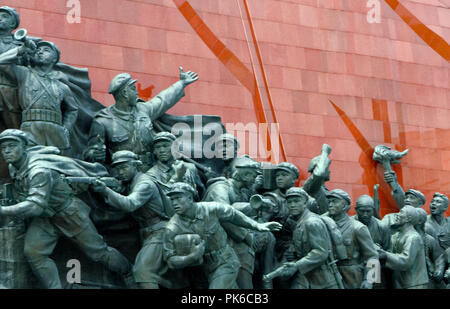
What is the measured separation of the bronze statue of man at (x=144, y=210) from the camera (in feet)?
46.2

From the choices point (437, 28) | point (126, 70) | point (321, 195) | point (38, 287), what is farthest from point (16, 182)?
point (437, 28)

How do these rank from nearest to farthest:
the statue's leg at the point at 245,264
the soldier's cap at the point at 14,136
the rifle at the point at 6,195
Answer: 1. the soldier's cap at the point at 14,136
2. the rifle at the point at 6,195
3. the statue's leg at the point at 245,264

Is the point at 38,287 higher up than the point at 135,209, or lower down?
lower down

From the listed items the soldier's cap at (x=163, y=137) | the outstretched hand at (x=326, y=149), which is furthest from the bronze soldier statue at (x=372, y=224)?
the soldier's cap at (x=163, y=137)

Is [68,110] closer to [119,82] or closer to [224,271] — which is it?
[119,82]

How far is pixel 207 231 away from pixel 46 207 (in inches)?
73.8

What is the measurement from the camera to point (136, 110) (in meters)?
15.6

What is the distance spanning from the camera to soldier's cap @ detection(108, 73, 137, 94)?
15312 mm

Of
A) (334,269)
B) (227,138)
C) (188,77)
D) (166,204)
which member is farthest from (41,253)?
(188,77)

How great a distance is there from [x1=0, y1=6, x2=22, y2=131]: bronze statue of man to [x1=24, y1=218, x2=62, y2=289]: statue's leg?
1529mm

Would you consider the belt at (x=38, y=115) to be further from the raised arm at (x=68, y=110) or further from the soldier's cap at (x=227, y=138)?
the soldier's cap at (x=227, y=138)

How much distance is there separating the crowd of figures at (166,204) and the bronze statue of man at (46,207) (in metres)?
0.01
